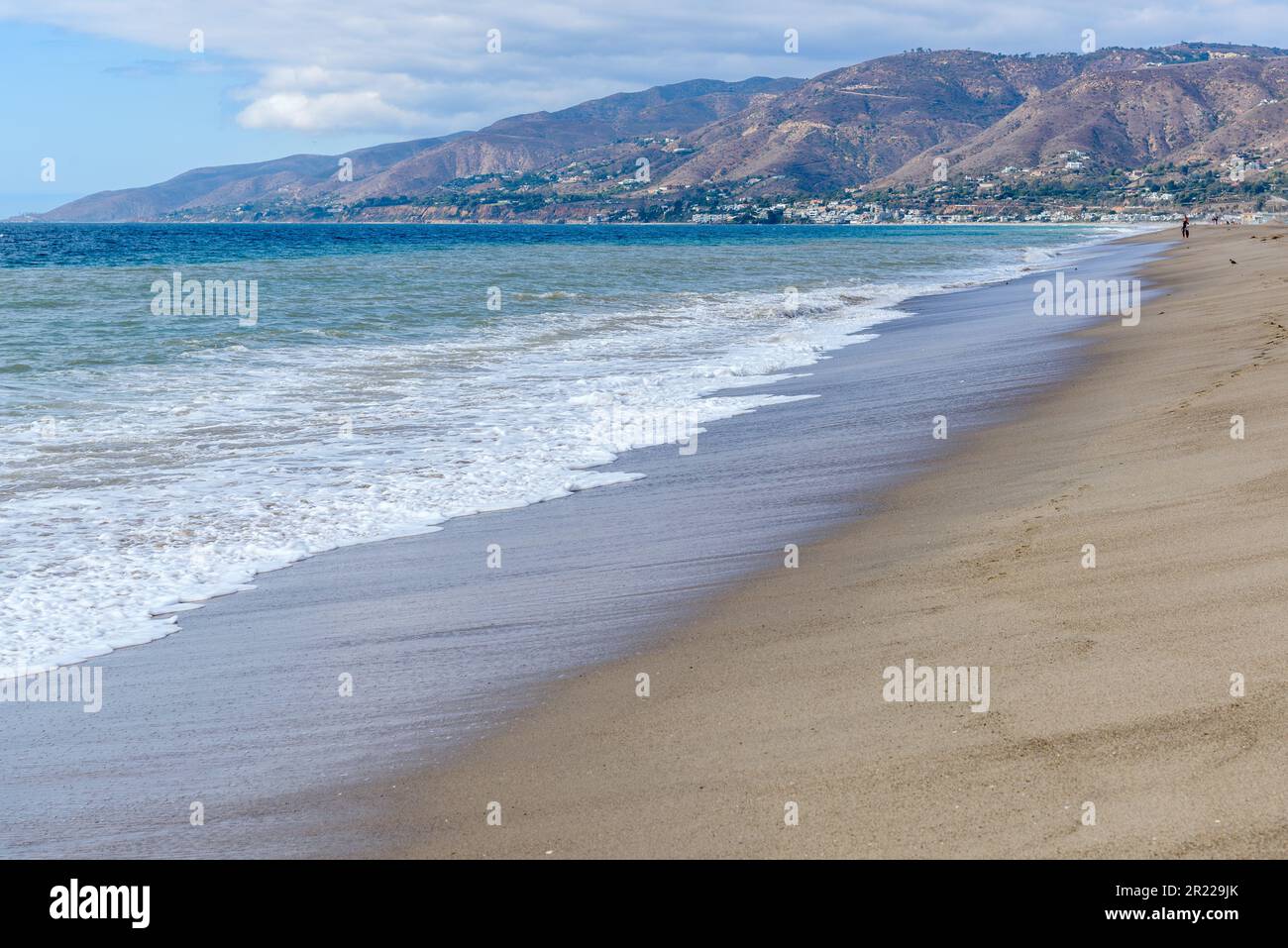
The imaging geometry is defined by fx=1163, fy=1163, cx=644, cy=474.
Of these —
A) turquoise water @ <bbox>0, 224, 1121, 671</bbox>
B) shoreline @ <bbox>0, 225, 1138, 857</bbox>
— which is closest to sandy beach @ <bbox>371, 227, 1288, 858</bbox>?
shoreline @ <bbox>0, 225, 1138, 857</bbox>

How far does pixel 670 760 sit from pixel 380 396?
1097 centimetres

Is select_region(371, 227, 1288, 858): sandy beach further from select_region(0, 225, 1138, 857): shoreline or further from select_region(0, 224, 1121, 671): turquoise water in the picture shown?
select_region(0, 224, 1121, 671): turquoise water

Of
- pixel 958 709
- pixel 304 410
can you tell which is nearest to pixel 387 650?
pixel 958 709

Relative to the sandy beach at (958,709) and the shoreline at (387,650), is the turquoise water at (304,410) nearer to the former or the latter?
the shoreline at (387,650)

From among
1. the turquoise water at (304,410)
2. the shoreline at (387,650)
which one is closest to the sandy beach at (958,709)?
the shoreline at (387,650)

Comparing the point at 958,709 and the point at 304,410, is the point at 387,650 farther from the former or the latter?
the point at 304,410

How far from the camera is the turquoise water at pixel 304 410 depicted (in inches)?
291

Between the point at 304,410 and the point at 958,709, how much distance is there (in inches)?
411

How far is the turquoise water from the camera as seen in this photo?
7.39 meters

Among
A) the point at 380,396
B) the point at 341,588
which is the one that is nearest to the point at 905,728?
the point at 341,588

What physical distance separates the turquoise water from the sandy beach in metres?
2.90

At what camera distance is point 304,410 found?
13.4 meters

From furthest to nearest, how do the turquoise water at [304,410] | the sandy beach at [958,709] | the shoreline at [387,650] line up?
the turquoise water at [304,410], the shoreline at [387,650], the sandy beach at [958,709]

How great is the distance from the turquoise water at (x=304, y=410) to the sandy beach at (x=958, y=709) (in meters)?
2.90
